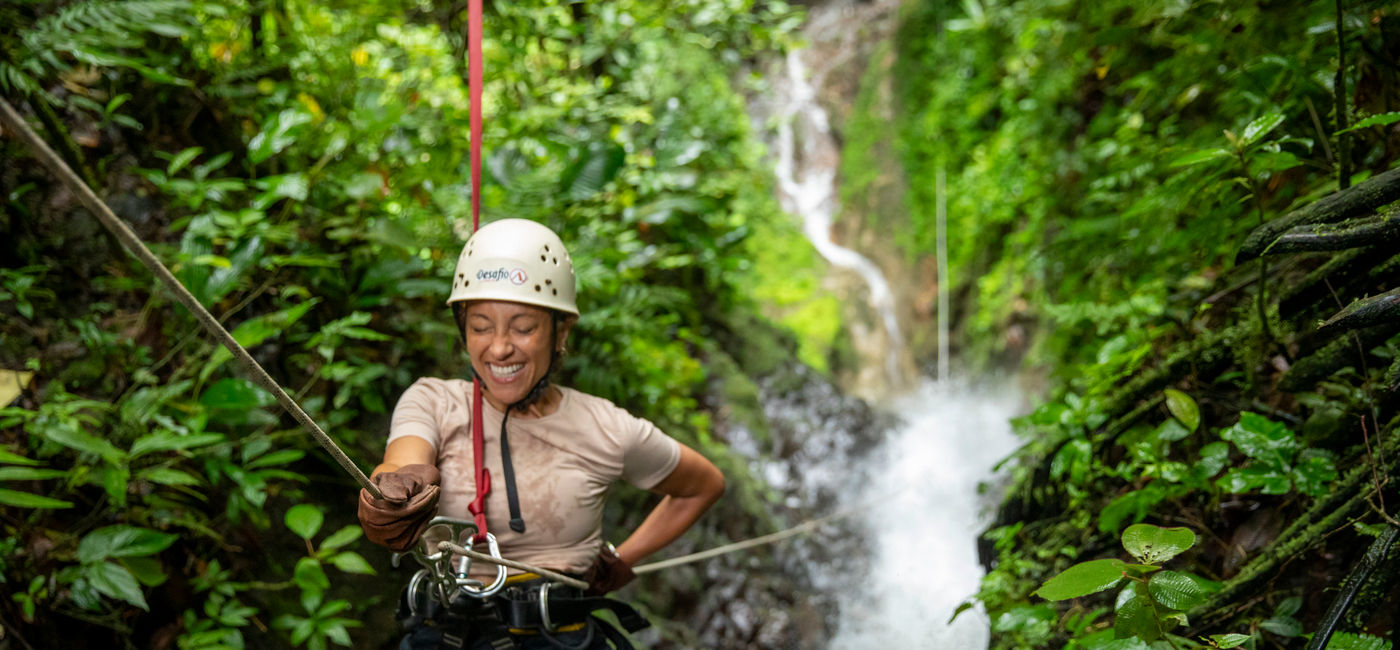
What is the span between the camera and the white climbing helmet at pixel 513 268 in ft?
7.12

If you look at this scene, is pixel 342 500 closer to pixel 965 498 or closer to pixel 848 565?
pixel 848 565

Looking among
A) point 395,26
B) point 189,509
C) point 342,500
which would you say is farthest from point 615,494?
point 395,26

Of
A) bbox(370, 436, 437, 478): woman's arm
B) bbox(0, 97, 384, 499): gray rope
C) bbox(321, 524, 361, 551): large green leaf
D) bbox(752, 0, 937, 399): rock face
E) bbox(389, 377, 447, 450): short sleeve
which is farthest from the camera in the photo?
bbox(752, 0, 937, 399): rock face

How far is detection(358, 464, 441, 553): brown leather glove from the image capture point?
1.71 metres

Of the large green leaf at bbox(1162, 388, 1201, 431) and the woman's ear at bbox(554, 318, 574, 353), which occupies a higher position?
the woman's ear at bbox(554, 318, 574, 353)

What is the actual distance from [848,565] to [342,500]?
4.19m

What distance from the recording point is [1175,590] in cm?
159

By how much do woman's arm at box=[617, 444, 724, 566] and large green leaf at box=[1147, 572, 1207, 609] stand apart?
138 centimetres

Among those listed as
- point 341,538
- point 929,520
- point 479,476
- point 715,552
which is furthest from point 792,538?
point 479,476

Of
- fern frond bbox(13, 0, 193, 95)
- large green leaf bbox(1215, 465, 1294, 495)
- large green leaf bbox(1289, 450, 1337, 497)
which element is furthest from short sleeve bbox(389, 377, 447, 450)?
large green leaf bbox(1289, 450, 1337, 497)

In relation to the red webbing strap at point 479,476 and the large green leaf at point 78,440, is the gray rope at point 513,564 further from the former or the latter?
the large green leaf at point 78,440

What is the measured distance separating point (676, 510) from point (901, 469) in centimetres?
569

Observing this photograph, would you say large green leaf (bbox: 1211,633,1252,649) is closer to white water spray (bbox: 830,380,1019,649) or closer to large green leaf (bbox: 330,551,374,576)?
white water spray (bbox: 830,380,1019,649)

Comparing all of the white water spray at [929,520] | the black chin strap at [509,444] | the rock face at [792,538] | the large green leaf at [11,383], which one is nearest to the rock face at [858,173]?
the white water spray at [929,520]
